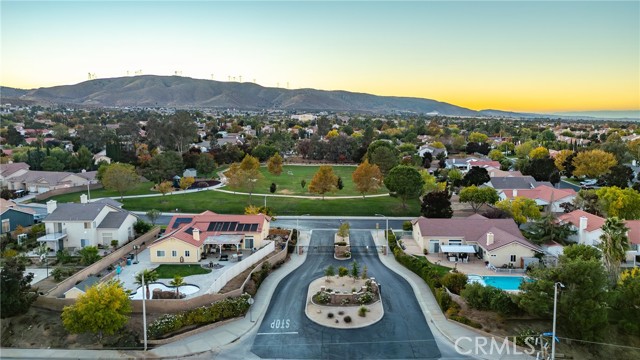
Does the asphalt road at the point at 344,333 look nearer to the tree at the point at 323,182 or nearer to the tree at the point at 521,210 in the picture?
the tree at the point at 521,210

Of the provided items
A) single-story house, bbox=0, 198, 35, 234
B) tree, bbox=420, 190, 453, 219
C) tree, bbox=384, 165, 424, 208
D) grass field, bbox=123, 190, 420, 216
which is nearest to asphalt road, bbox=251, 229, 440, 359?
tree, bbox=420, 190, 453, 219

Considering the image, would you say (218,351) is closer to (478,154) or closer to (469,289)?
(469,289)

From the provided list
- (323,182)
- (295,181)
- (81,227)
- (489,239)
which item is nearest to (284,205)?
(323,182)

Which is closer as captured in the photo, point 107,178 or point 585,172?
point 107,178

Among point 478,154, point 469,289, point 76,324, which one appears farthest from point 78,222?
point 478,154

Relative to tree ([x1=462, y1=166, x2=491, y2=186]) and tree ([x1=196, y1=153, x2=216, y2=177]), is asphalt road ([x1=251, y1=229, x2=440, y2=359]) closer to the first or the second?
tree ([x1=462, y1=166, x2=491, y2=186])
